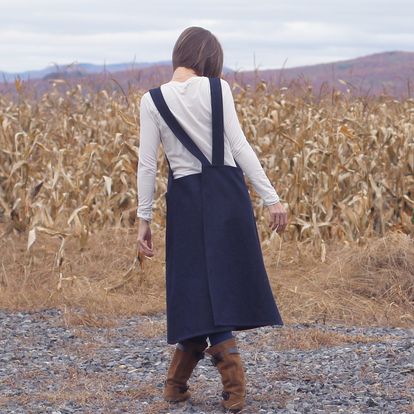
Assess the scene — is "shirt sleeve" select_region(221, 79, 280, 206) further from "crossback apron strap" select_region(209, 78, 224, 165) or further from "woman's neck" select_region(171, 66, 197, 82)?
"woman's neck" select_region(171, 66, 197, 82)

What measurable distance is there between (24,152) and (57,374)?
4.12 m

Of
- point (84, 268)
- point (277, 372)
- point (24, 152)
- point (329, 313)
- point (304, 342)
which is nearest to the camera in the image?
point (277, 372)

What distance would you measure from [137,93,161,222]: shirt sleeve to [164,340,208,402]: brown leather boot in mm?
689

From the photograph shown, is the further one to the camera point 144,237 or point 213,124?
point 144,237

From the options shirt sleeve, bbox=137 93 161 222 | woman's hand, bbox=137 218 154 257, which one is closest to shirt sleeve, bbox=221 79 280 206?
shirt sleeve, bbox=137 93 161 222

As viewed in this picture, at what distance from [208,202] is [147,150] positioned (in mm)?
357

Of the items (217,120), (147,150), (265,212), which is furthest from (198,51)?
(265,212)

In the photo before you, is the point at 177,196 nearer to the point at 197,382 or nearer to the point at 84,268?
the point at 197,382

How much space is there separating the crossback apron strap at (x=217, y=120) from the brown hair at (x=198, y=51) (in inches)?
3.5

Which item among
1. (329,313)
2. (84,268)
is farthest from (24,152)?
(329,313)

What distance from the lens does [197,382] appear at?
5273mm

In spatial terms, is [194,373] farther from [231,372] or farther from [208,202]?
[208,202]

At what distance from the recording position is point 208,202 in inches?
176

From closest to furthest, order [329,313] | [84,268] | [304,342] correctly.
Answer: [304,342] → [329,313] → [84,268]
